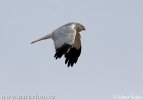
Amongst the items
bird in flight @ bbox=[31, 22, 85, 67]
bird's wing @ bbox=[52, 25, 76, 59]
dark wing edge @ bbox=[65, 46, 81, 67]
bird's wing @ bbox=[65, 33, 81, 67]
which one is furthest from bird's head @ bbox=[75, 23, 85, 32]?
bird's wing @ bbox=[52, 25, 76, 59]

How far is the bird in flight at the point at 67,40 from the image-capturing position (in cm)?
2003

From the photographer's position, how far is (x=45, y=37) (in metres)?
23.0

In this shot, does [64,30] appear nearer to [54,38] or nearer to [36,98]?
[54,38]

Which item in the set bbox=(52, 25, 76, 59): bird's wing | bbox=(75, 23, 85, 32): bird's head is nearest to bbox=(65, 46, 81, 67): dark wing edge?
bbox=(75, 23, 85, 32): bird's head

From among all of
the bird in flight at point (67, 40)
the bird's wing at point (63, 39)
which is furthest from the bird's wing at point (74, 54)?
the bird's wing at point (63, 39)

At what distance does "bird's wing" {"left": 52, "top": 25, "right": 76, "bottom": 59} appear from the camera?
19953 mm

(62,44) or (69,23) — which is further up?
(69,23)

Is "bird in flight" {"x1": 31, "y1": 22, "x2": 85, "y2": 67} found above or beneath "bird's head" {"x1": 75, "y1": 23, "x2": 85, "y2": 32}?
beneath

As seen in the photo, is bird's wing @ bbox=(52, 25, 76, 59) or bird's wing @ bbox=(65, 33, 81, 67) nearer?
bird's wing @ bbox=(52, 25, 76, 59)

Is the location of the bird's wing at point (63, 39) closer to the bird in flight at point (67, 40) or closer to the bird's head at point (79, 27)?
the bird in flight at point (67, 40)

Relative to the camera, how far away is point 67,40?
20.4m

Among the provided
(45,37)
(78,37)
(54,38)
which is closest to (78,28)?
(78,37)

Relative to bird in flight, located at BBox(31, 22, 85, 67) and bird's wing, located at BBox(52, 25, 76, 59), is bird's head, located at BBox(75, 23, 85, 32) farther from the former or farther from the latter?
bird's wing, located at BBox(52, 25, 76, 59)

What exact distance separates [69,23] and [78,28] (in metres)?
1.05
